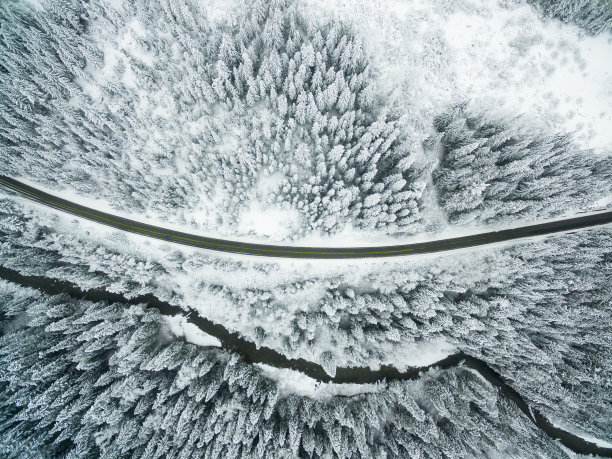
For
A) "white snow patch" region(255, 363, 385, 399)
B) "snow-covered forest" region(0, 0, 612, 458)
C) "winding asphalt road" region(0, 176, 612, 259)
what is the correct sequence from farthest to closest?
"winding asphalt road" region(0, 176, 612, 259)
"white snow patch" region(255, 363, 385, 399)
"snow-covered forest" region(0, 0, 612, 458)

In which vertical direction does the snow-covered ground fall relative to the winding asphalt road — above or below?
above

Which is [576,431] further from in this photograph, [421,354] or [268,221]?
[268,221]

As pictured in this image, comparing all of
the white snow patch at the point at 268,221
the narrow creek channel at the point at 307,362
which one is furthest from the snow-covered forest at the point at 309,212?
the narrow creek channel at the point at 307,362

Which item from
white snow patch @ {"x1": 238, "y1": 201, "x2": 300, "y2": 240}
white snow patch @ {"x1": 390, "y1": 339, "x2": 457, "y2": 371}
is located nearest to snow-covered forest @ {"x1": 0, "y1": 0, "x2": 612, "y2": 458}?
white snow patch @ {"x1": 238, "y1": 201, "x2": 300, "y2": 240}

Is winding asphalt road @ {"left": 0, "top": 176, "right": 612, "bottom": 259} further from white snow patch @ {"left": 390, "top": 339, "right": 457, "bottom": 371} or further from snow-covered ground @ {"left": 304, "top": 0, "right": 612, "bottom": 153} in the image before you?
white snow patch @ {"left": 390, "top": 339, "right": 457, "bottom": 371}

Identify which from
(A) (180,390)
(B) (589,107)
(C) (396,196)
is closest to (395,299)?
(C) (396,196)

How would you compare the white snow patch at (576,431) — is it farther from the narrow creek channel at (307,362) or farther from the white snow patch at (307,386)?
the white snow patch at (307,386)

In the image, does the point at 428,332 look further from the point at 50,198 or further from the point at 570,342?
the point at 50,198
